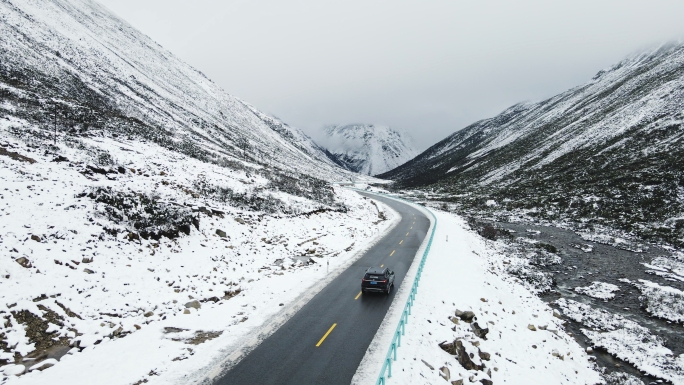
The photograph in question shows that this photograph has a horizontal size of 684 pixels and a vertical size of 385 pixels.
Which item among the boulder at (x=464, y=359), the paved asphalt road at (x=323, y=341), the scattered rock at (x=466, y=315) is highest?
the paved asphalt road at (x=323, y=341)

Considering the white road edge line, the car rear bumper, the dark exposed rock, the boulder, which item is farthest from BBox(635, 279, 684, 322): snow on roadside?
the dark exposed rock

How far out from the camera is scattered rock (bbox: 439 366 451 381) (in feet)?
36.7

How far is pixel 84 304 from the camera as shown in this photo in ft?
40.7

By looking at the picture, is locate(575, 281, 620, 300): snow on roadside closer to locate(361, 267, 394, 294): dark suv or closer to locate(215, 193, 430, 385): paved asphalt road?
locate(215, 193, 430, 385): paved asphalt road

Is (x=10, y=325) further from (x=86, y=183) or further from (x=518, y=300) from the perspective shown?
(x=518, y=300)

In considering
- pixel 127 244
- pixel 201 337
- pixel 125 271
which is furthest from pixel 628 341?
pixel 127 244

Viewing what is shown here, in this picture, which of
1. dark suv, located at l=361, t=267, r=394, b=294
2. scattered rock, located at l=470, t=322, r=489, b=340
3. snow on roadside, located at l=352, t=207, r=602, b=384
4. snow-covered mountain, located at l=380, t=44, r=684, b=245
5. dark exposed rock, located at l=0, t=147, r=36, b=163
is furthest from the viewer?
snow-covered mountain, located at l=380, t=44, r=684, b=245

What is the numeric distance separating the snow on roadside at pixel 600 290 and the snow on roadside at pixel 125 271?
50.1 feet

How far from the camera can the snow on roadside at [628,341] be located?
43.5 feet

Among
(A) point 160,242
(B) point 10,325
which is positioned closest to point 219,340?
(B) point 10,325

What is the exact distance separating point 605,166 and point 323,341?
2740 inches

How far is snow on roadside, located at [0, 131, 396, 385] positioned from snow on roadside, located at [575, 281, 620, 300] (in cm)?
1527

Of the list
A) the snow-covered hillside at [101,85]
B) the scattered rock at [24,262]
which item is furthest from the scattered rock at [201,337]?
the snow-covered hillside at [101,85]

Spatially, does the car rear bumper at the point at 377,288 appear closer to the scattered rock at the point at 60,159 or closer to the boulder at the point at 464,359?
the boulder at the point at 464,359
